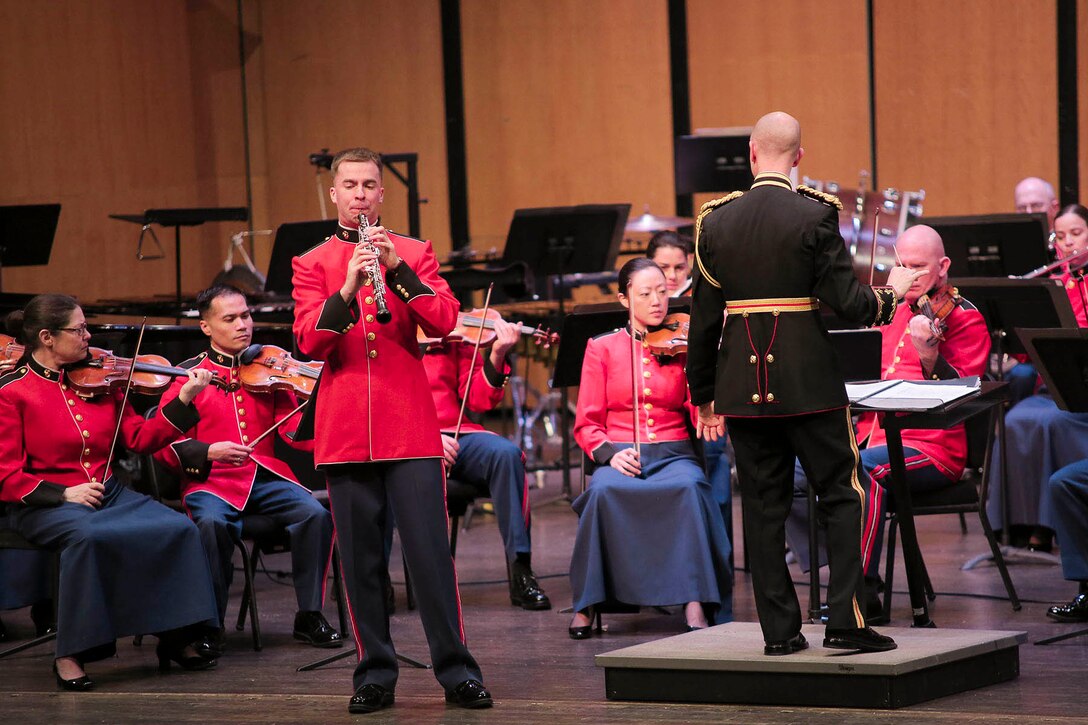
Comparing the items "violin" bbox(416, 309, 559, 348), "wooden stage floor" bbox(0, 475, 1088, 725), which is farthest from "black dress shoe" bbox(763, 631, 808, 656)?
"violin" bbox(416, 309, 559, 348)

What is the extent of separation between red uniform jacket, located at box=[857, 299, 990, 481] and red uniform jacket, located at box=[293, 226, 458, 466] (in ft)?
5.51

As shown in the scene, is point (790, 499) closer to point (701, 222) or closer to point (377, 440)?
point (701, 222)

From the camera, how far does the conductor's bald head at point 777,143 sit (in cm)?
335

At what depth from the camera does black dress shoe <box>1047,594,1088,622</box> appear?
14.0 feet

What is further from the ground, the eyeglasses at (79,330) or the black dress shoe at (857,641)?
the eyeglasses at (79,330)

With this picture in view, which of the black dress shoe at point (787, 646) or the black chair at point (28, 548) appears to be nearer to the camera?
the black dress shoe at point (787, 646)

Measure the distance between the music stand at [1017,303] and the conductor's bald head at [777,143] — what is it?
1.53m

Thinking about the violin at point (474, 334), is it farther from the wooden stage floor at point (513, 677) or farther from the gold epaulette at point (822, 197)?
the gold epaulette at point (822, 197)

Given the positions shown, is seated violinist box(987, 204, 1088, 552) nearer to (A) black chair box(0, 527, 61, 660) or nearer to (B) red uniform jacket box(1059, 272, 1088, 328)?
(B) red uniform jacket box(1059, 272, 1088, 328)

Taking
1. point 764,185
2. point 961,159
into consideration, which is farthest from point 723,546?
point 961,159

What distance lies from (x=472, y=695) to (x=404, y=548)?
39cm

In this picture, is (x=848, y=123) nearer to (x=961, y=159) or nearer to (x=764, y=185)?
(x=961, y=159)

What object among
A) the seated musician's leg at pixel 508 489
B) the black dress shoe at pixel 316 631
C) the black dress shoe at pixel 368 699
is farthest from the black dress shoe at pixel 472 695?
the seated musician's leg at pixel 508 489

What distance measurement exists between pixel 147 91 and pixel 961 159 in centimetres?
503
